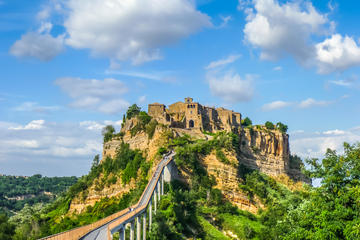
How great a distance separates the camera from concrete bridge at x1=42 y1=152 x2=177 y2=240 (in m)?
21.1

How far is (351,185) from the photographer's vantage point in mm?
24219

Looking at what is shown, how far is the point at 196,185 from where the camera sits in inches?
2051

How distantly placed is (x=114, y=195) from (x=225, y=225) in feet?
60.6

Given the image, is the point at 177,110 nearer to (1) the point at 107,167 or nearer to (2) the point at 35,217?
(1) the point at 107,167

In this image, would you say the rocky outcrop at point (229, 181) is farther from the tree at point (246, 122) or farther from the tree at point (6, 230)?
the tree at point (6, 230)

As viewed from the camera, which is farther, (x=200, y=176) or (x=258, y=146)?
(x=258, y=146)

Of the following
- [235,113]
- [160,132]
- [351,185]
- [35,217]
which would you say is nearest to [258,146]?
[235,113]

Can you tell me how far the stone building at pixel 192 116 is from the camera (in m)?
65.4

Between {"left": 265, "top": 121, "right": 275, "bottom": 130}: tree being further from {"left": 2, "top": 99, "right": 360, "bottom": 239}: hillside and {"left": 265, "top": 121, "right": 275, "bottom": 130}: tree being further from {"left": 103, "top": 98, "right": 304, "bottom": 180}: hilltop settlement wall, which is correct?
Answer: {"left": 2, "top": 99, "right": 360, "bottom": 239}: hillside

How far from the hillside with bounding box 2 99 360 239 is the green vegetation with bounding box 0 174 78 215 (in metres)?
78.1

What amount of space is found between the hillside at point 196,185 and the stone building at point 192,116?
3.18 feet

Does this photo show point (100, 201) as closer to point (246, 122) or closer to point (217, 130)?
point (217, 130)

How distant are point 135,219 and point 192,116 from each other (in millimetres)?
33264

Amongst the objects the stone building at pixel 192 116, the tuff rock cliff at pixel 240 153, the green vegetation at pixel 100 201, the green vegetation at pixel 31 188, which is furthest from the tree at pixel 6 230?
the green vegetation at pixel 31 188
